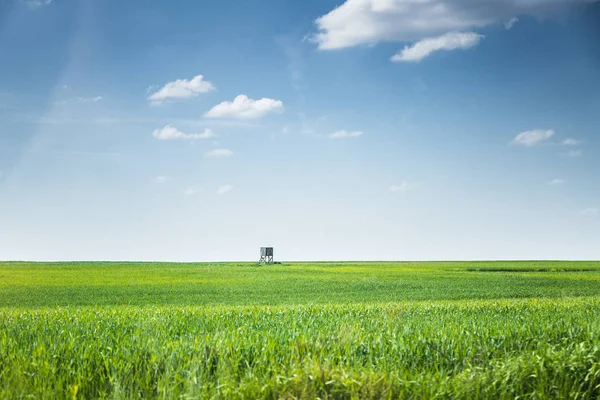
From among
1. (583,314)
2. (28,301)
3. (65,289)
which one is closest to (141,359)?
(583,314)

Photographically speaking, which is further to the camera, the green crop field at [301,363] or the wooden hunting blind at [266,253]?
the wooden hunting blind at [266,253]

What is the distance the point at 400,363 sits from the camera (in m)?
A: 7.67

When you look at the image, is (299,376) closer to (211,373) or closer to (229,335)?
(211,373)

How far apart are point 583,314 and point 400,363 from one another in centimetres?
915

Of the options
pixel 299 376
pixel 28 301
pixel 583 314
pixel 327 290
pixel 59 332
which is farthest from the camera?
pixel 327 290

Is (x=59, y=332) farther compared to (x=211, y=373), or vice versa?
(x=59, y=332)

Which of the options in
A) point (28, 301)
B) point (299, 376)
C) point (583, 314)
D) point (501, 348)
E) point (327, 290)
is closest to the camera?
point (299, 376)

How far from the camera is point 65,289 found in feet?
116

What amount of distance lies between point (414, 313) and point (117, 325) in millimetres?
8263

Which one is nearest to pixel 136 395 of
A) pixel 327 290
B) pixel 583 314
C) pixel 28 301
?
pixel 583 314

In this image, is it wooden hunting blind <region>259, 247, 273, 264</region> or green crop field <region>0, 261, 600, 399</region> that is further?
wooden hunting blind <region>259, 247, 273, 264</region>

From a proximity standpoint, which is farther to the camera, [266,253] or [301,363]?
[266,253]

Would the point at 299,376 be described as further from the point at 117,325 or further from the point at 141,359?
the point at 117,325

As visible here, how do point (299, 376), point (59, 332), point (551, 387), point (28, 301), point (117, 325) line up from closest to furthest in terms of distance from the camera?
1. point (299, 376)
2. point (551, 387)
3. point (59, 332)
4. point (117, 325)
5. point (28, 301)
